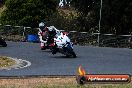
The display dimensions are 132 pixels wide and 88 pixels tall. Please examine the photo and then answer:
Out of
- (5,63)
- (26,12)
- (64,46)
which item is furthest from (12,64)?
(26,12)

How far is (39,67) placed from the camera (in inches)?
798

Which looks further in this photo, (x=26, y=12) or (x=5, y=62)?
(x=26, y=12)

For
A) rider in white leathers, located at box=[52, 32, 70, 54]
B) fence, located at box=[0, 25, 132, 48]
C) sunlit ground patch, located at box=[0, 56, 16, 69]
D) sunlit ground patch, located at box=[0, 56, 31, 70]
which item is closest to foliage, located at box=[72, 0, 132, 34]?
fence, located at box=[0, 25, 132, 48]

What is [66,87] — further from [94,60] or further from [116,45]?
[116,45]

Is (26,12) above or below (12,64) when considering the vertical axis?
above

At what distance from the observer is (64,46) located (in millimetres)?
26031

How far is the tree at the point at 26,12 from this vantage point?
4631cm

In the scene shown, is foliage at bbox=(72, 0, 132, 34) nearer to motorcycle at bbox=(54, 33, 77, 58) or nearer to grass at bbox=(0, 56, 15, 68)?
motorcycle at bbox=(54, 33, 77, 58)

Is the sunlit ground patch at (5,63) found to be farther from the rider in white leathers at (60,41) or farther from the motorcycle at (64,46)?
the rider in white leathers at (60,41)

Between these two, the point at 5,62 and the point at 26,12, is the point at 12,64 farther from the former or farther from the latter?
the point at 26,12

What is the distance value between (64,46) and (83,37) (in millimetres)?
13683

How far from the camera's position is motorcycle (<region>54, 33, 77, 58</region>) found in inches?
1015

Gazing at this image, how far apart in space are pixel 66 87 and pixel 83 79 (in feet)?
2.38

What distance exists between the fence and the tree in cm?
245
